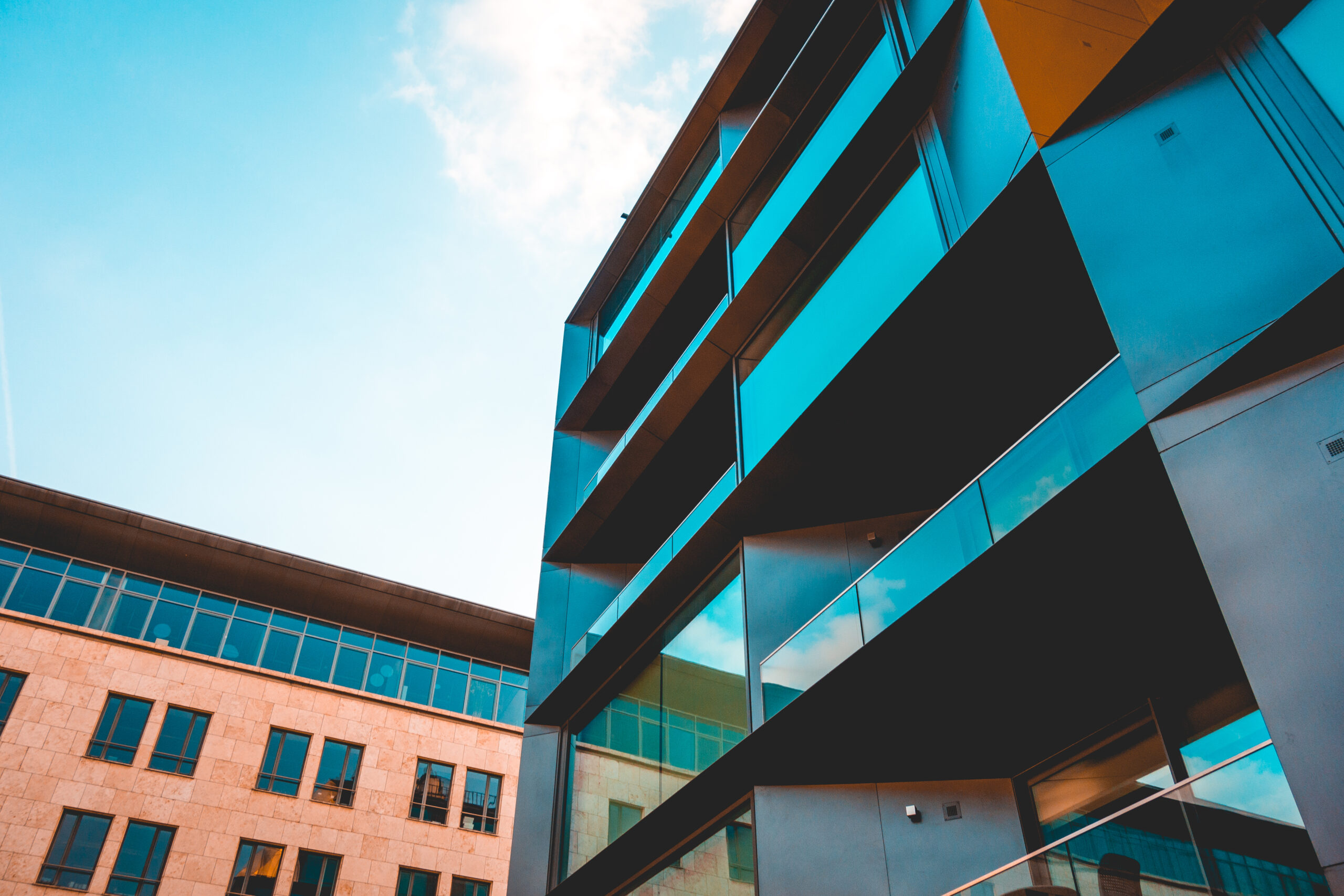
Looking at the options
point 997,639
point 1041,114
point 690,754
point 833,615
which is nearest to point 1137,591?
point 997,639

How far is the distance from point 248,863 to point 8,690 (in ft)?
25.7

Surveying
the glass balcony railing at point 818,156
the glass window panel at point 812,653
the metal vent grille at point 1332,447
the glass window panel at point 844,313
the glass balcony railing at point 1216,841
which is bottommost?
the glass balcony railing at point 1216,841

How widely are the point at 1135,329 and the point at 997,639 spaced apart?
357 cm

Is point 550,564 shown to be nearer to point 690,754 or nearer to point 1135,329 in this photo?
point 690,754

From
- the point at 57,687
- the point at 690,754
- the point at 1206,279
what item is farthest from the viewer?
the point at 57,687

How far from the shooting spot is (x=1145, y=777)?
9867mm

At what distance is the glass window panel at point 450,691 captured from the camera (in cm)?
3266

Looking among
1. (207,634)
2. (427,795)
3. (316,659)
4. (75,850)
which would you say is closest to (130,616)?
(207,634)

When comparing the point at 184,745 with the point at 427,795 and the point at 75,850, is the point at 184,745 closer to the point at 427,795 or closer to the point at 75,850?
the point at 75,850

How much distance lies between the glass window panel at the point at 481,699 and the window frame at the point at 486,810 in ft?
6.71

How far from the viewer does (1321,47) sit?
320 inches

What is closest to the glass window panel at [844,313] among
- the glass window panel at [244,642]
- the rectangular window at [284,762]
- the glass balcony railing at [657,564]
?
the glass balcony railing at [657,564]

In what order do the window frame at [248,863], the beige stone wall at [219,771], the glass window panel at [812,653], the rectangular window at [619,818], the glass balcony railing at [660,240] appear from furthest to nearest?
1. the window frame at [248,863]
2. the beige stone wall at [219,771]
3. the glass balcony railing at [660,240]
4. the rectangular window at [619,818]
5. the glass window panel at [812,653]

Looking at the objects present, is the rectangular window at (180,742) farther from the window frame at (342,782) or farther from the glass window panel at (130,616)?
the window frame at (342,782)
